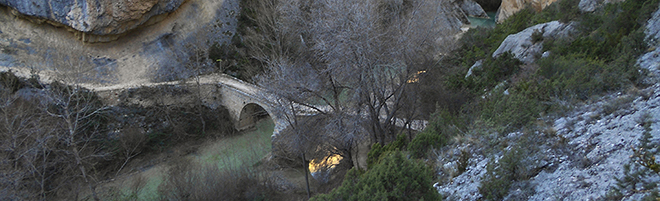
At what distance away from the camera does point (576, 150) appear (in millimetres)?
4363

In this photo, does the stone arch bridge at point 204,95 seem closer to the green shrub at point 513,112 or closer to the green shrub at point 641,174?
the green shrub at point 513,112

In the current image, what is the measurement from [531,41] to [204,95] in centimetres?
1368

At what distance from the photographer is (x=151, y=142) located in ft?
54.9

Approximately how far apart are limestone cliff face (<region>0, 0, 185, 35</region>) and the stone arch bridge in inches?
109

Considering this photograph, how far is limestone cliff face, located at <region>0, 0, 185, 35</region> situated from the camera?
1599 centimetres

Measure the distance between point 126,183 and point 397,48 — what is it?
38.5 feet

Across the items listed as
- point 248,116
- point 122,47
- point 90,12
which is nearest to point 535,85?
point 248,116

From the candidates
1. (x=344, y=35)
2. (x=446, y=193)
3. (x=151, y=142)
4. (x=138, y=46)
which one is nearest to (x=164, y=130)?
(x=151, y=142)

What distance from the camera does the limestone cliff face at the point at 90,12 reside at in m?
16.0

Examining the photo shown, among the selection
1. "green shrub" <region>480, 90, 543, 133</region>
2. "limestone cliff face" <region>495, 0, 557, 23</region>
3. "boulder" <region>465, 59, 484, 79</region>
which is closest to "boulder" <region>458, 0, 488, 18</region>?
"limestone cliff face" <region>495, 0, 557, 23</region>

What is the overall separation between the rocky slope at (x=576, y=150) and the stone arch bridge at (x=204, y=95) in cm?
1178

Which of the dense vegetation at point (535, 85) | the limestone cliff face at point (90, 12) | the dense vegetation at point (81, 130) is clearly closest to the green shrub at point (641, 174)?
the dense vegetation at point (535, 85)

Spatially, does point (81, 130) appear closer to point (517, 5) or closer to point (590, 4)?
point (590, 4)

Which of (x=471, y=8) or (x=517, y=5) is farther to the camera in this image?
(x=471, y=8)
